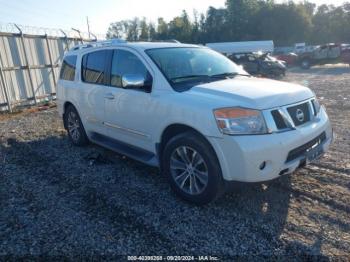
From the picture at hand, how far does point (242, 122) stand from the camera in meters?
3.25

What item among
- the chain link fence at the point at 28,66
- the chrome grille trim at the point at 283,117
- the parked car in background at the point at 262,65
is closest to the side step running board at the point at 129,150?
the chrome grille trim at the point at 283,117

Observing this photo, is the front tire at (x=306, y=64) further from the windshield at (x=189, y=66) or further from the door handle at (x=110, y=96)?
the door handle at (x=110, y=96)

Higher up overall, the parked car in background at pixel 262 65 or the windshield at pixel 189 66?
the windshield at pixel 189 66

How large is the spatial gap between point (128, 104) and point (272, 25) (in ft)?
213

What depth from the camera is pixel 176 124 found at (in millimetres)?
3789

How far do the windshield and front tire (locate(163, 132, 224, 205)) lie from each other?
0.71 meters

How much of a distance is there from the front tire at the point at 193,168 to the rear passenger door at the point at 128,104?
1.71 ft

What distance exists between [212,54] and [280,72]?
1585 cm

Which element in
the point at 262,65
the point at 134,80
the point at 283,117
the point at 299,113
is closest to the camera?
the point at 283,117

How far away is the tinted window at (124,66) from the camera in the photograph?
14.3 feet

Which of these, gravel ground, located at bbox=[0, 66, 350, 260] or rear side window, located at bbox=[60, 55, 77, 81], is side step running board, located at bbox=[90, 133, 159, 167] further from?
rear side window, located at bbox=[60, 55, 77, 81]

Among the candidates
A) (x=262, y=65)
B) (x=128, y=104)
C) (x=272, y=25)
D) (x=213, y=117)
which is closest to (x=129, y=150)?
(x=128, y=104)

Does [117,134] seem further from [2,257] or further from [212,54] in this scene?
[2,257]

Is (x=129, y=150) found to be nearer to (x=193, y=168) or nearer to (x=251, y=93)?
(x=193, y=168)
